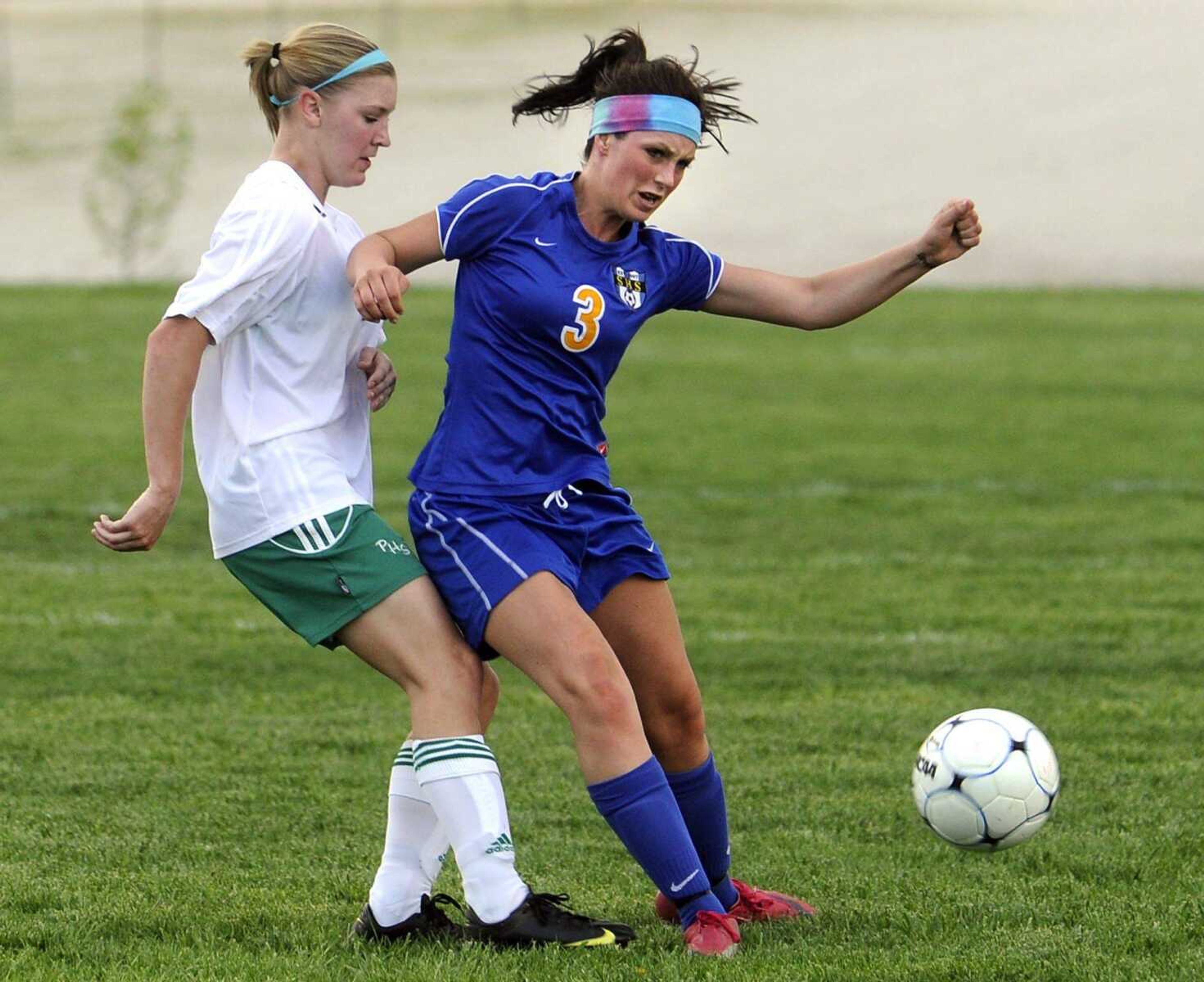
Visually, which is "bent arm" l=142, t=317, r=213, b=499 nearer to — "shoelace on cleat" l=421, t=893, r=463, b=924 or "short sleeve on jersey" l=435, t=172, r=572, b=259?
"short sleeve on jersey" l=435, t=172, r=572, b=259

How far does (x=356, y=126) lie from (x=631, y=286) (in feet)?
2.46

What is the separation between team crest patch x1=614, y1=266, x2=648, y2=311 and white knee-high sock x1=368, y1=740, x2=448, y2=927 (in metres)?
1.18

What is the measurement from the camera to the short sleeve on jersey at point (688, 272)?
4773 millimetres

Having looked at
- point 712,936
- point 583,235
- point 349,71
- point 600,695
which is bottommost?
point 712,936

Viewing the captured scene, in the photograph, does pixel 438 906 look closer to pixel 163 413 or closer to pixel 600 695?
pixel 600 695

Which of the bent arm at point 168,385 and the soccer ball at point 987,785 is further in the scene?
the soccer ball at point 987,785

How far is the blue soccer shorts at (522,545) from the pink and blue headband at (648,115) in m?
0.85

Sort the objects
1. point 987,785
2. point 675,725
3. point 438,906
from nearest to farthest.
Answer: point 675,725, point 438,906, point 987,785

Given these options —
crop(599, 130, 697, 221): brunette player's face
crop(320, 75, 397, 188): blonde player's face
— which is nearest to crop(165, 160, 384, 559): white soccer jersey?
crop(320, 75, 397, 188): blonde player's face

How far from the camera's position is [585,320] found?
14.8ft

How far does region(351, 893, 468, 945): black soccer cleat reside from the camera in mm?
4578

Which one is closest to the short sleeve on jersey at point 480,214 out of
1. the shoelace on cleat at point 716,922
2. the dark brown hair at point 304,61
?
the dark brown hair at point 304,61

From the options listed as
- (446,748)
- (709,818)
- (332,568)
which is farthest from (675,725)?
(332,568)

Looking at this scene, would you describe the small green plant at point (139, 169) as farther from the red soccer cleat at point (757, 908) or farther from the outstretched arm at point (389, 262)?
the red soccer cleat at point (757, 908)
